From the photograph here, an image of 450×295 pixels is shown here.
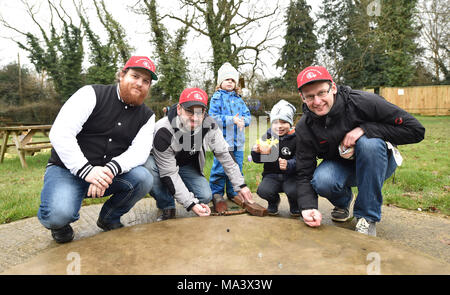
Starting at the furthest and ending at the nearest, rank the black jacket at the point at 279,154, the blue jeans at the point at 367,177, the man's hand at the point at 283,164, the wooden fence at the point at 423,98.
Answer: the wooden fence at the point at 423,98
the black jacket at the point at 279,154
the man's hand at the point at 283,164
the blue jeans at the point at 367,177

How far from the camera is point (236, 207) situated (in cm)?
311

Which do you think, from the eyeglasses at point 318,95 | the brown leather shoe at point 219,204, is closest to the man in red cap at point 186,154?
the brown leather shoe at point 219,204

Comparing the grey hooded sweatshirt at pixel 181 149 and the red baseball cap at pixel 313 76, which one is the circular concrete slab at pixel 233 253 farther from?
the red baseball cap at pixel 313 76

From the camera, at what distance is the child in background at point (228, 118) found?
140 inches

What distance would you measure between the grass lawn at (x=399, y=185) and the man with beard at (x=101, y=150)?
1278mm

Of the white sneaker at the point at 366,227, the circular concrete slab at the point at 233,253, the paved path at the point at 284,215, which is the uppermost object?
the circular concrete slab at the point at 233,253

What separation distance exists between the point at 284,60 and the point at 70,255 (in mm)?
26493

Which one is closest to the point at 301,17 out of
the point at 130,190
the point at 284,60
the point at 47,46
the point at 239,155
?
the point at 284,60

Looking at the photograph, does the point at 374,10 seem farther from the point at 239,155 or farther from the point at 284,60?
the point at 239,155

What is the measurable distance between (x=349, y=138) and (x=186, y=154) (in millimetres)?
1406

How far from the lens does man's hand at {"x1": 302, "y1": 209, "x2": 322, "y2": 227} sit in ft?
6.24

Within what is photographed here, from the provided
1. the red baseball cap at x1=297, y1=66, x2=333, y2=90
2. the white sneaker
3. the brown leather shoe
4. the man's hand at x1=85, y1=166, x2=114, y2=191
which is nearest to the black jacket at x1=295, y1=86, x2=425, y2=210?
the red baseball cap at x1=297, y1=66, x2=333, y2=90

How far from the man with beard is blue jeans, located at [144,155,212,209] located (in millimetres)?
326

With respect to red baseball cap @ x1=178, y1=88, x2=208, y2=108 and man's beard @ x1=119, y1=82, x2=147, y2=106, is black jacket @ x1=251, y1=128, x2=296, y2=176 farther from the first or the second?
man's beard @ x1=119, y1=82, x2=147, y2=106
